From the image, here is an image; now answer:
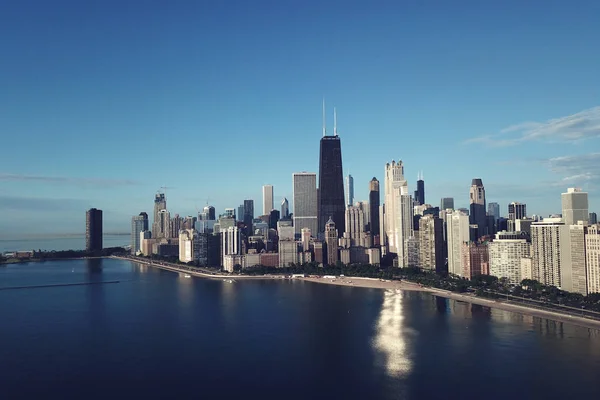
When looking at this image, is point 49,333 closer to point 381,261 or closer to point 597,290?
point 597,290

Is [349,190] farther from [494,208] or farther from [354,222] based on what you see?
[354,222]

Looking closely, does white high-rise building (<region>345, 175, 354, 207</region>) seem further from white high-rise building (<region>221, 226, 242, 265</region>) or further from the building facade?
white high-rise building (<region>221, 226, 242, 265</region>)

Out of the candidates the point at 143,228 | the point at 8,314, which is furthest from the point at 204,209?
the point at 8,314

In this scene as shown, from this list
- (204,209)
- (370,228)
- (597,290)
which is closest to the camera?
(597,290)

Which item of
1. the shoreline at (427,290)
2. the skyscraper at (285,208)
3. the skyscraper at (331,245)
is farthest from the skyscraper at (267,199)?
the skyscraper at (331,245)

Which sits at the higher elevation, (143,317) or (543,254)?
(543,254)

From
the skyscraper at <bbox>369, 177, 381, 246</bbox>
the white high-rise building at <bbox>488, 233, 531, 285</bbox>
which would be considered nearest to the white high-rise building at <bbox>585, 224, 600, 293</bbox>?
the white high-rise building at <bbox>488, 233, 531, 285</bbox>

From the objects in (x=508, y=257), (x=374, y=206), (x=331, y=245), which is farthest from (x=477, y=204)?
(x=508, y=257)
